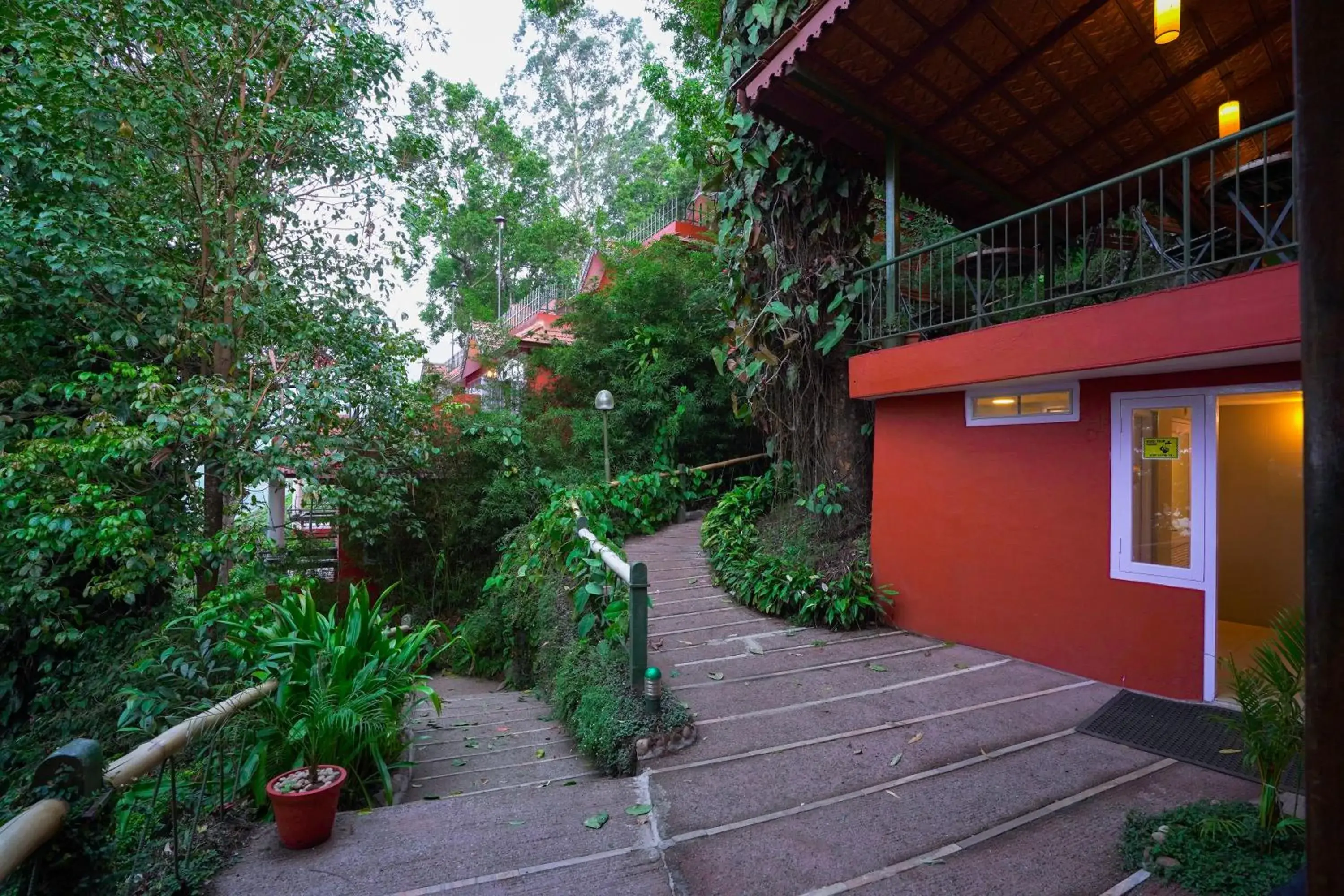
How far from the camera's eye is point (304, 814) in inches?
116

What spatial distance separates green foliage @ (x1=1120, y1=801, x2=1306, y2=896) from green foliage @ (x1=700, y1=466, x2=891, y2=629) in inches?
122

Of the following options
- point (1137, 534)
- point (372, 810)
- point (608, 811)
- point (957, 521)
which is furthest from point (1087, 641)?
point (372, 810)

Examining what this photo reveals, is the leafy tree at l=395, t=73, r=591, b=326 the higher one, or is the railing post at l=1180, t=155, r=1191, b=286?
the leafy tree at l=395, t=73, r=591, b=326

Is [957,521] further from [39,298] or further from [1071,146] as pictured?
[39,298]

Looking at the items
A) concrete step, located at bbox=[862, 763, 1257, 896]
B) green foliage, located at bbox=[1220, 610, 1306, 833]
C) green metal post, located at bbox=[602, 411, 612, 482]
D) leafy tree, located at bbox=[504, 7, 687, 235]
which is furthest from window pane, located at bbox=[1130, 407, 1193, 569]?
leafy tree, located at bbox=[504, 7, 687, 235]

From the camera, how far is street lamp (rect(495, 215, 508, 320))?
1848 centimetres

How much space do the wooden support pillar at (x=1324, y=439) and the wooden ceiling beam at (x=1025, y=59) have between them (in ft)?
→ 16.0

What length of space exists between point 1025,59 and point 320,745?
22.6ft

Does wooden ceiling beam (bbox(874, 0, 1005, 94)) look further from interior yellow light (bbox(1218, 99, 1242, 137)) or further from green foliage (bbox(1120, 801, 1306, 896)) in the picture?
green foliage (bbox(1120, 801, 1306, 896))

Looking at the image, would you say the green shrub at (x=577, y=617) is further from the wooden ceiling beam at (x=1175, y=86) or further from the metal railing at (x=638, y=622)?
the wooden ceiling beam at (x=1175, y=86)

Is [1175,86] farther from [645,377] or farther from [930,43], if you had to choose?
[645,377]

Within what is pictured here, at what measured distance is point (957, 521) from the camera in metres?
5.42

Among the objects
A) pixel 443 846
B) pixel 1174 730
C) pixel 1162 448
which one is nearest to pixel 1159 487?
pixel 1162 448

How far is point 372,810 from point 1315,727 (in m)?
3.68
